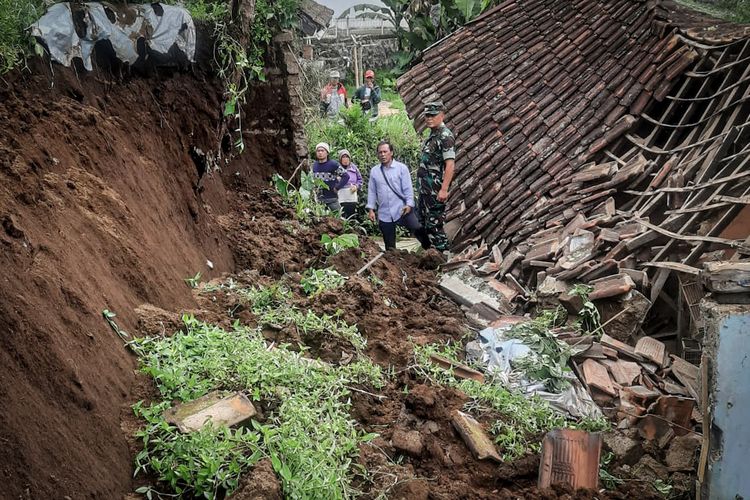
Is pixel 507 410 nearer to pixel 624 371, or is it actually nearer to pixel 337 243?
pixel 624 371

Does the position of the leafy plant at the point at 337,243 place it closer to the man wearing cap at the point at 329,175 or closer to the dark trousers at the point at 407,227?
the dark trousers at the point at 407,227

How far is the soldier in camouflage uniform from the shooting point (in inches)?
361

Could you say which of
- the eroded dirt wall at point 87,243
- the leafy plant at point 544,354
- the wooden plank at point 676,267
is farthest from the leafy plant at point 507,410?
the eroded dirt wall at point 87,243

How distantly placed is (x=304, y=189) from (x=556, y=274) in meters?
3.67

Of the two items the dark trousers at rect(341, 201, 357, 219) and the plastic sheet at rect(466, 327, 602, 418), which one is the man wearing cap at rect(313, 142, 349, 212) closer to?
the dark trousers at rect(341, 201, 357, 219)

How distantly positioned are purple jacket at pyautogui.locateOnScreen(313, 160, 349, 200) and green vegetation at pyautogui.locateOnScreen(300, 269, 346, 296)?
4107 mm

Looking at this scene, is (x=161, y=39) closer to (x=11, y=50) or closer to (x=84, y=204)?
(x=11, y=50)

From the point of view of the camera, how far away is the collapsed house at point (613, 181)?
6.58 meters

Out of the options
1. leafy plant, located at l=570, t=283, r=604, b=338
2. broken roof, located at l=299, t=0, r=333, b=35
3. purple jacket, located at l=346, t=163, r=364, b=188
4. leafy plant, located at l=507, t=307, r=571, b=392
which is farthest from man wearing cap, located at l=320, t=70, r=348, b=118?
leafy plant, located at l=507, t=307, r=571, b=392

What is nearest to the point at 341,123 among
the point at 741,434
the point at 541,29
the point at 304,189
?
the point at 541,29

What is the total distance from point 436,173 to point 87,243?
5133 millimetres

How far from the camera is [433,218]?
9.48 metres

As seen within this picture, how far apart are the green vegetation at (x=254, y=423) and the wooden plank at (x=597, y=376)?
212 cm

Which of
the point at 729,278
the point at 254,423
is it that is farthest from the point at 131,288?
the point at 729,278
